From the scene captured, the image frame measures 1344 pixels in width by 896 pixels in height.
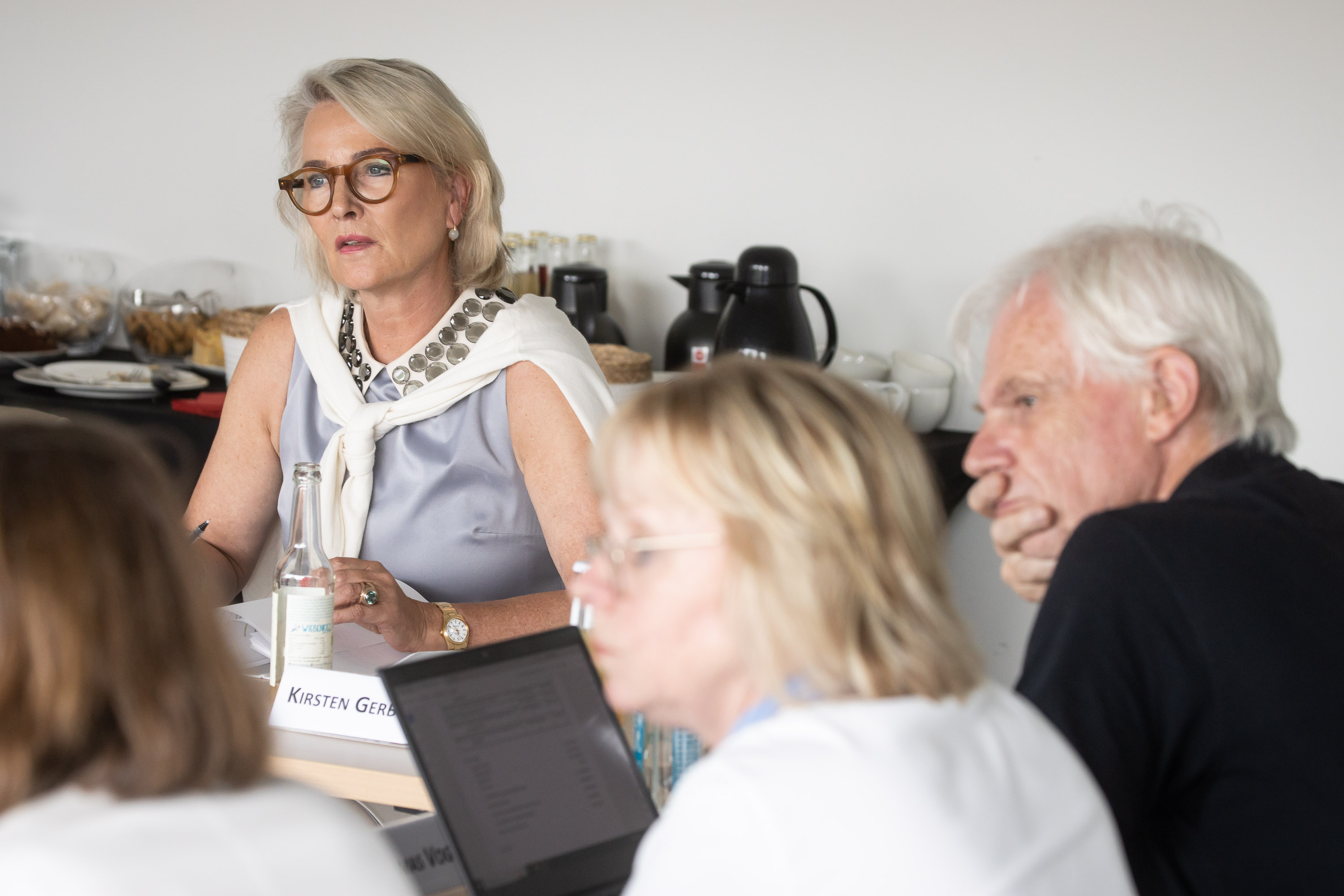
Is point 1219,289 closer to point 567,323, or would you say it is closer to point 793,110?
point 567,323

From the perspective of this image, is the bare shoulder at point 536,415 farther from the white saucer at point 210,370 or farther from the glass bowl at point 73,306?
the glass bowl at point 73,306

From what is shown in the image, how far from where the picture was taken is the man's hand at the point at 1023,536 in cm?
114

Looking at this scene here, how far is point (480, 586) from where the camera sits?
6.12 feet

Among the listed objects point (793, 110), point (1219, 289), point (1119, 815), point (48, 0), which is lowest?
point (1119, 815)

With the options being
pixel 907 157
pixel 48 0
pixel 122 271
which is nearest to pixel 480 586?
pixel 907 157

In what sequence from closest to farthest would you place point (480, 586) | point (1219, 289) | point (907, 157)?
point (1219, 289)
point (480, 586)
point (907, 157)

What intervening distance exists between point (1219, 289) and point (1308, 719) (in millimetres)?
388

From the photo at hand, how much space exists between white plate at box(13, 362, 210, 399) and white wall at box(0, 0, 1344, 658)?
55cm

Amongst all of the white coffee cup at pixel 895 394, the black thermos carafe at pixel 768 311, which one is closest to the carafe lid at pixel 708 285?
the black thermos carafe at pixel 768 311

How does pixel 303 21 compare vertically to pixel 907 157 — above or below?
above

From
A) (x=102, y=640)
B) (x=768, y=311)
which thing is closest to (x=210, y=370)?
(x=768, y=311)

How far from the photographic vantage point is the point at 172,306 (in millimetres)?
3398

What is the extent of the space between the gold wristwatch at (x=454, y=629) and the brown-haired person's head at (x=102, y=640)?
877 millimetres

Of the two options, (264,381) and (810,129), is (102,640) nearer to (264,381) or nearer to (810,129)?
(264,381)
